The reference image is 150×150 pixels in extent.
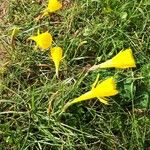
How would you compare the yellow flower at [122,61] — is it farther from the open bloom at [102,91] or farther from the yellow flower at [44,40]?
the yellow flower at [44,40]

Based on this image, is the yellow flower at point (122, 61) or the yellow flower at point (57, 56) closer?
the yellow flower at point (122, 61)

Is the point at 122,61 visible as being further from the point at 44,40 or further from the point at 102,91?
the point at 44,40

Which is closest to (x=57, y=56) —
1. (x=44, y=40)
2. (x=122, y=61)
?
(x=44, y=40)

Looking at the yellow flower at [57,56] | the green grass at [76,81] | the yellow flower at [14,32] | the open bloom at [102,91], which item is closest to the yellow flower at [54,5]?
the green grass at [76,81]

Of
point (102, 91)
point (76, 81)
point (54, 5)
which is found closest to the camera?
point (102, 91)

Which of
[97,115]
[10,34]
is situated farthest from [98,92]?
[10,34]

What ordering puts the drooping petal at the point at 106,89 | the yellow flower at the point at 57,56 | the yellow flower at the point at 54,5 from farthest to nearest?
the yellow flower at the point at 54,5
the yellow flower at the point at 57,56
the drooping petal at the point at 106,89

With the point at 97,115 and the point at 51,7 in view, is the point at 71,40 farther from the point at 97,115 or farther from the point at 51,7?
the point at 97,115
